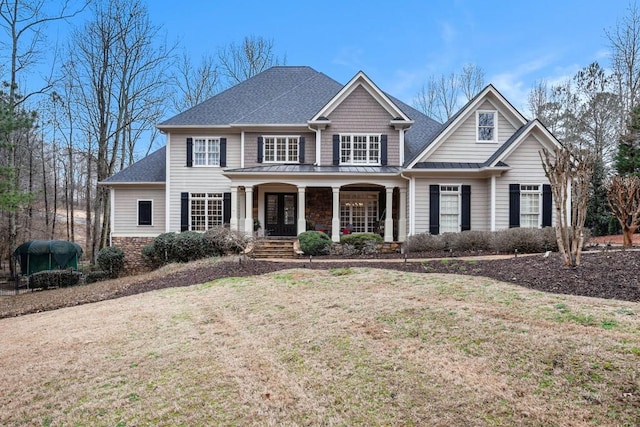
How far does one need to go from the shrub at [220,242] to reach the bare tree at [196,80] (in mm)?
20085

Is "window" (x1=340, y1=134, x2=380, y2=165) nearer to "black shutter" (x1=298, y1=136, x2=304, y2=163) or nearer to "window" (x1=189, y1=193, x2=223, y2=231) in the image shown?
"black shutter" (x1=298, y1=136, x2=304, y2=163)

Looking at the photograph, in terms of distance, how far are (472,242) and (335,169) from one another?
6653 millimetres

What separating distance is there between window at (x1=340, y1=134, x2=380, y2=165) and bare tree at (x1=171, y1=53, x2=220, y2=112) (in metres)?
18.1

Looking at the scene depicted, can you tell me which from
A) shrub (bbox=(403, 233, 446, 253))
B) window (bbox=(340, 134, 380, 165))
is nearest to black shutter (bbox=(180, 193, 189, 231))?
window (bbox=(340, 134, 380, 165))

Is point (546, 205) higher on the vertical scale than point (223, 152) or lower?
lower

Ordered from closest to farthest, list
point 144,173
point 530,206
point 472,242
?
1. point 472,242
2. point 530,206
3. point 144,173

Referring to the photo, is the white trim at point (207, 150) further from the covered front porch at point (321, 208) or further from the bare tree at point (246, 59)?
the bare tree at point (246, 59)

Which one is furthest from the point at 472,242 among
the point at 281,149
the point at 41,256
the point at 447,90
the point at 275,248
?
the point at 447,90

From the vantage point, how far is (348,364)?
4438 mm

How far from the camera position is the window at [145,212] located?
62.4 feet

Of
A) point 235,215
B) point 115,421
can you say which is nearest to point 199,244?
point 235,215

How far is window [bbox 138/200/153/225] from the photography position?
19016mm

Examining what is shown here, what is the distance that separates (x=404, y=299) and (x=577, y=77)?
105ft

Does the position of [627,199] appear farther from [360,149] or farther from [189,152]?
[189,152]
